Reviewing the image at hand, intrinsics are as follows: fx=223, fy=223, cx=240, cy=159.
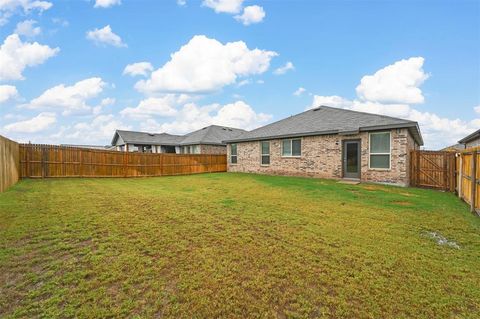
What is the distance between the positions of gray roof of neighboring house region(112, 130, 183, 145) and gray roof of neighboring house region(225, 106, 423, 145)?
13.5 metres

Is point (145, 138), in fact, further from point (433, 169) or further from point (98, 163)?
point (433, 169)

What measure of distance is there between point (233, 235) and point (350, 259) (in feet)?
6.08

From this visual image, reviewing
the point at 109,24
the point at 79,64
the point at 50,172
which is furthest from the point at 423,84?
the point at 50,172

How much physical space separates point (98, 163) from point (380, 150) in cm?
1609

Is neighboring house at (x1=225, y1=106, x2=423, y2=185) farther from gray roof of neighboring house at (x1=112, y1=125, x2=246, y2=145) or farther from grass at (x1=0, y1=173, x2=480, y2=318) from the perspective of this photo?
gray roof of neighboring house at (x1=112, y1=125, x2=246, y2=145)

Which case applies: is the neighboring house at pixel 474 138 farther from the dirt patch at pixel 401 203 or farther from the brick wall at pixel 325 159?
the dirt patch at pixel 401 203

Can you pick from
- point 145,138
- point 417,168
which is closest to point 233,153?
point 417,168

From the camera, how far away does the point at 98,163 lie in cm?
1401

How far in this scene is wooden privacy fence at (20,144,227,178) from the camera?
1179 centimetres

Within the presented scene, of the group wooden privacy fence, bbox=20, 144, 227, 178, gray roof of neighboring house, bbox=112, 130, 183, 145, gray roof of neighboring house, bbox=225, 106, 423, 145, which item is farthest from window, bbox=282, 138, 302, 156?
gray roof of neighboring house, bbox=112, 130, 183, 145

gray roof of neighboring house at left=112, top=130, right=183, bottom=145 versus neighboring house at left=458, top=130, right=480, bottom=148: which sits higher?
gray roof of neighboring house at left=112, top=130, right=183, bottom=145

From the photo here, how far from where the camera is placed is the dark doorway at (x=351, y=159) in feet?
38.5

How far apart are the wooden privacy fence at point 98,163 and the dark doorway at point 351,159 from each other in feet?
37.7

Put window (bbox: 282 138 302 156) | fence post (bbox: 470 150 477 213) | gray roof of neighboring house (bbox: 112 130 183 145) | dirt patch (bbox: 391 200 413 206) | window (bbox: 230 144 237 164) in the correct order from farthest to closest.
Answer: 1. gray roof of neighboring house (bbox: 112 130 183 145)
2. window (bbox: 230 144 237 164)
3. window (bbox: 282 138 302 156)
4. dirt patch (bbox: 391 200 413 206)
5. fence post (bbox: 470 150 477 213)
